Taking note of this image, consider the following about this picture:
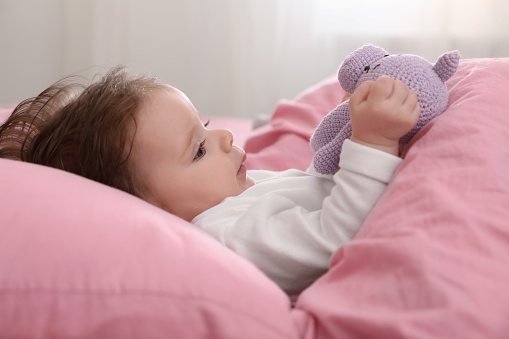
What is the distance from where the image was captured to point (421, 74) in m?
0.75

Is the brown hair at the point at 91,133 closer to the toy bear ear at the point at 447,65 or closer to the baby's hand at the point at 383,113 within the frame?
the baby's hand at the point at 383,113

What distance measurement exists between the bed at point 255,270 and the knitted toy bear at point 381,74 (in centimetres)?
9

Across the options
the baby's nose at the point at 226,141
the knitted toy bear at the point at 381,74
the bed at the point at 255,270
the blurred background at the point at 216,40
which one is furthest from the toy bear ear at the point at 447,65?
the blurred background at the point at 216,40

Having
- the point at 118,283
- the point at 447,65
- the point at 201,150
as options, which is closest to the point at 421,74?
the point at 447,65

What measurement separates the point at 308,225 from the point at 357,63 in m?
0.26

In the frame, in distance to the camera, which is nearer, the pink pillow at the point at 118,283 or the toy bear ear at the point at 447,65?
the pink pillow at the point at 118,283

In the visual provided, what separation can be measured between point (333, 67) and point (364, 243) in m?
1.76

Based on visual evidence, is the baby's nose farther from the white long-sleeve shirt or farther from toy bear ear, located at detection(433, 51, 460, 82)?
toy bear ear, located at detection(433, 51, 460, 82)

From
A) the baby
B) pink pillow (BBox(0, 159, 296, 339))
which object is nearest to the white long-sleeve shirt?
the baby

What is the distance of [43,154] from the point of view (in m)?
0.88

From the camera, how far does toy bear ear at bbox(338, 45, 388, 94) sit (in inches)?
32.8

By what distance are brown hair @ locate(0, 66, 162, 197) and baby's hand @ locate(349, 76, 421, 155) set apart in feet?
1.11

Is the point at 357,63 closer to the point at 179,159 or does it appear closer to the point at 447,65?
the point at 447,65

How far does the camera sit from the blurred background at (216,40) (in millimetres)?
2164
